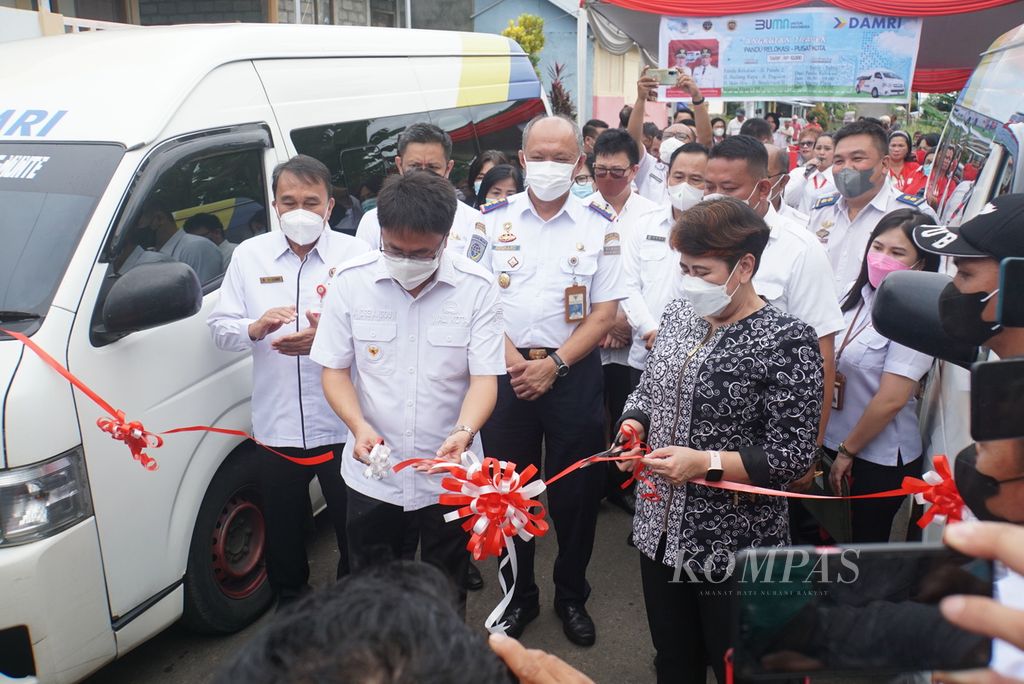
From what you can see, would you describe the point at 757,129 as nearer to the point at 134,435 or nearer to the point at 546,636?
the point at 546,636

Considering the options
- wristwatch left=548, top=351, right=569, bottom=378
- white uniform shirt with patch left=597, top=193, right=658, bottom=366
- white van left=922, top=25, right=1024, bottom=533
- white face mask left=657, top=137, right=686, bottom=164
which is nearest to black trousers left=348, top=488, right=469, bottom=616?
wristwatch left=548, top=351, right=569, bottom=378

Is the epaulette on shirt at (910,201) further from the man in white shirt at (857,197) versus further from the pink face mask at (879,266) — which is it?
the pink face mask at (879,266)

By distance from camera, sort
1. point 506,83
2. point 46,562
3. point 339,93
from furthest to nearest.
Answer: point 506,83
point 339,93
point 46,562

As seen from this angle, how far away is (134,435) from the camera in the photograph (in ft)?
9.13

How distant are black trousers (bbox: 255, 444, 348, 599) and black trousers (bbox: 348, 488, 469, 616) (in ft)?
1.54

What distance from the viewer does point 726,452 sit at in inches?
96.3

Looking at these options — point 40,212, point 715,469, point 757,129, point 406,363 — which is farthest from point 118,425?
point 757,129

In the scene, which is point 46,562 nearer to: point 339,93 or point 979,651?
point 979,651

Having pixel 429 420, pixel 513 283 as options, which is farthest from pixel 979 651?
pixel 513 283

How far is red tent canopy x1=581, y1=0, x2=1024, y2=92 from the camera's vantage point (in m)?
6.53

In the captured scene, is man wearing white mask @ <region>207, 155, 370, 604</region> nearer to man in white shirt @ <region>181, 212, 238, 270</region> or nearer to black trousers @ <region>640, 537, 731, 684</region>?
man in white shirt @ <region>181, 212, 238, 270</region>

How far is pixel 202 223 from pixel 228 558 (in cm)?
141

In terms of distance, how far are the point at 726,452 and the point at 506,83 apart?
4723 mm

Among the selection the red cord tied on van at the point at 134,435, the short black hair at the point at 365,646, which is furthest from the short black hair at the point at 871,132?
the short black hair at the point at 365,646
